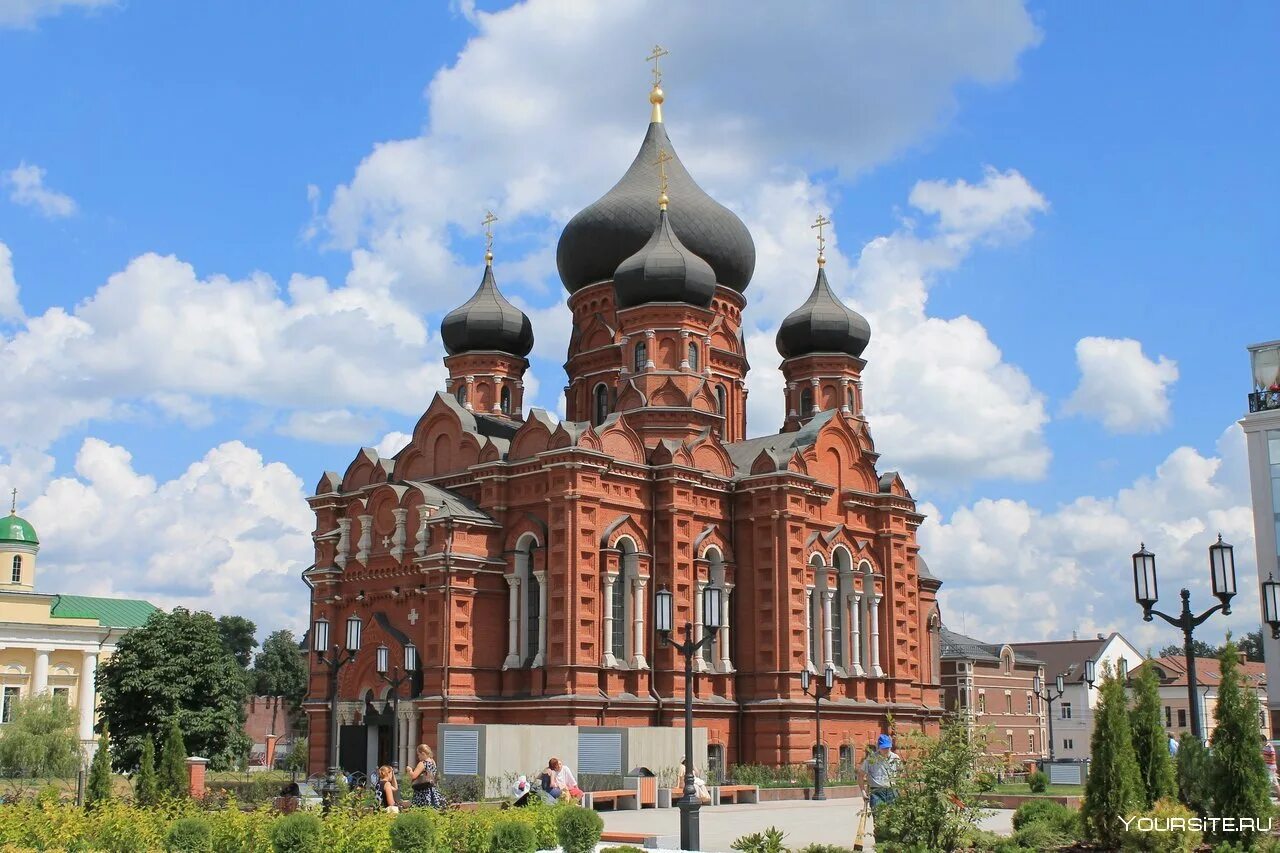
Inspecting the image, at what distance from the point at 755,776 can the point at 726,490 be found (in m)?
8.25

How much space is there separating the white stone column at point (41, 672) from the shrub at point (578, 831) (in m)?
53.9

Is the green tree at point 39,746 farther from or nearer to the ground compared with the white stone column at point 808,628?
nearer to the ground

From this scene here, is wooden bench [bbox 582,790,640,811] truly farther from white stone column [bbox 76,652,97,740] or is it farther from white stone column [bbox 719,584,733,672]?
white stone column [bbox 76,652,97,740]

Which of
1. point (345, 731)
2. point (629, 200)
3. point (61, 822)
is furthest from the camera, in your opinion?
point (629, 200)

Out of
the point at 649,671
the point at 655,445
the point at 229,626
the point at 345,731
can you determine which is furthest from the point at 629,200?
the point at 229,626

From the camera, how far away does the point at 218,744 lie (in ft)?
154

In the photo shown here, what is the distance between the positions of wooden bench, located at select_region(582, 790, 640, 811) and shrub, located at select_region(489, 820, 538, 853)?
10.2m

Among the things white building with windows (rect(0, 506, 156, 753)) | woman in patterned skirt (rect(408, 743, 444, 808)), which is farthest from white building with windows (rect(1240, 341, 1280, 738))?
white building with windows (rect(0, 506, 156, 753))

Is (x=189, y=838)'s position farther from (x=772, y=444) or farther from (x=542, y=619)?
(x=772, y=444)

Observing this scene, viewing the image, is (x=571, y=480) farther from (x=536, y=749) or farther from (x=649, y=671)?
(x=536, y=749)

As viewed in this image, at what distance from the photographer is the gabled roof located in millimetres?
76000

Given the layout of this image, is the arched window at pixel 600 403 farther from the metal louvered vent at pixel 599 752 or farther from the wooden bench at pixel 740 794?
the metal louvered vent at pixel 599 752

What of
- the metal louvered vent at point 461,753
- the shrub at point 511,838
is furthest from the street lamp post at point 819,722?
the shrub at point 511,838

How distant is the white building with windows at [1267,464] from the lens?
43875mm
